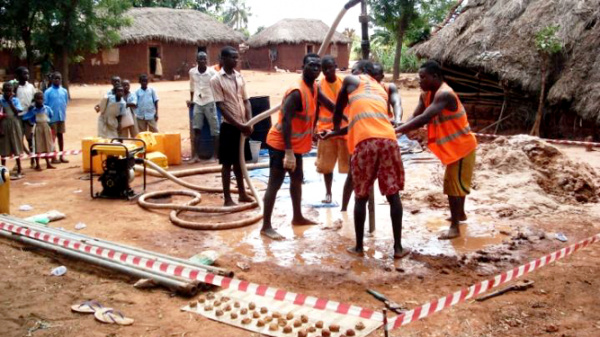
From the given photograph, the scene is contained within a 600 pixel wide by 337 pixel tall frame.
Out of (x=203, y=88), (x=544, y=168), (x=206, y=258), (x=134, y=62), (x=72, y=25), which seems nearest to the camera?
(x=206, y=258)

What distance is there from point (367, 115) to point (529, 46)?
853 cm

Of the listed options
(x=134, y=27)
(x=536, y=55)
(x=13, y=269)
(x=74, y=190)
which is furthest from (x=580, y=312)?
(x=134, y=27)

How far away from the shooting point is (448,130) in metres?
5.35

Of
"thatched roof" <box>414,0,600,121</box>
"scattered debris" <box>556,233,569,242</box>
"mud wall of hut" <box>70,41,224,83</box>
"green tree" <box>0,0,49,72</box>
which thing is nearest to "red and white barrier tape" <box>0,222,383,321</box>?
"scattered debris" <box>556,233,569,242</box>

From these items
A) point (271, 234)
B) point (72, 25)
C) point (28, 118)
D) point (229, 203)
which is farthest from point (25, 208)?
point (72, 25)

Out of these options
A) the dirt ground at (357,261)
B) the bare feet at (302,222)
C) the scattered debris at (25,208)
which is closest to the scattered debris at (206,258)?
the dirt ground at (357,261)

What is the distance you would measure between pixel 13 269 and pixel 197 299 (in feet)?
5.84

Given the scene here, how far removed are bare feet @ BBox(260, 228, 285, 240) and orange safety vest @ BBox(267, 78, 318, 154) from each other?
31.3 inches

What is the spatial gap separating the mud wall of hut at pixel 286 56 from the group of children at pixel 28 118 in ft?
88.2

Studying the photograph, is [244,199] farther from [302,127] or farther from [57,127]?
[57,127]

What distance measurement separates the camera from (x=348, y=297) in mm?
4117

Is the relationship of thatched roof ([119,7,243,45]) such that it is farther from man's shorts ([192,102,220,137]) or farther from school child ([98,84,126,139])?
man's shorts ([192,102,220,137])

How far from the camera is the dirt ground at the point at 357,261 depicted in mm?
3744

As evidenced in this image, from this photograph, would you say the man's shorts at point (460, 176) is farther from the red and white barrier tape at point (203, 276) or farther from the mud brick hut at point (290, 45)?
the mud brick hut at point (290, 45)
